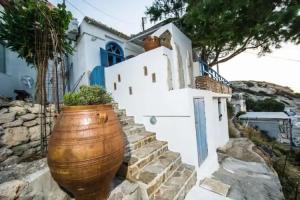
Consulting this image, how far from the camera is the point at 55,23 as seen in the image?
377cm

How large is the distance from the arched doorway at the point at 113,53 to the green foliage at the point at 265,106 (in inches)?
847

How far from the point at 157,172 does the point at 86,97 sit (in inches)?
75.5

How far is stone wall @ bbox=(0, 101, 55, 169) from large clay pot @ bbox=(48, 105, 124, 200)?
1.21 m

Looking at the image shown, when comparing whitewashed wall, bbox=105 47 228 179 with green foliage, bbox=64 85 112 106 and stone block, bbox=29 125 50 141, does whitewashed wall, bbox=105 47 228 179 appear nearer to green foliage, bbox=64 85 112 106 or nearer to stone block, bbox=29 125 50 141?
green foliage, bbox=64 85 112 106

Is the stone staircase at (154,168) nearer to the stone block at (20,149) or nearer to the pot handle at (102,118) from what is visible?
the pot handle at (102,118)

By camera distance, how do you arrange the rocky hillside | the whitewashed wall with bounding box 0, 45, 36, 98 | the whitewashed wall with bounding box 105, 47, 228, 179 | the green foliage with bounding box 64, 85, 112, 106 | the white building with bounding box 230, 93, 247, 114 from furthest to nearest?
the rocky hillside
the white building with bounding box 230, 93, 247, 114
the whitewashed wall with bounding box 0, 45, 36, 98
the whitewashed wall with bounding box 105, 47, 228, 179
the green foliage with bounding box 64, 85, 112, 106

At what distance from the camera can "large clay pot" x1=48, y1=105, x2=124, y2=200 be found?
2014mm

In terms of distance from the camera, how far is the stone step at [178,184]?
3.08 m

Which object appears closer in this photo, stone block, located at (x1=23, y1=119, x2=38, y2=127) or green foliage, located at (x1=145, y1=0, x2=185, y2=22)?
stone block, located at (x1=23, y1=119, x2=38, y2=127)

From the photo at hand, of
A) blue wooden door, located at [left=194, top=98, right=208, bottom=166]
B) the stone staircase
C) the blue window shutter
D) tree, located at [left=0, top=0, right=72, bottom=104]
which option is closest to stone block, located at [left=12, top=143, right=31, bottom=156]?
tree, located at [left=0, top=0, right=72, bottom=104]

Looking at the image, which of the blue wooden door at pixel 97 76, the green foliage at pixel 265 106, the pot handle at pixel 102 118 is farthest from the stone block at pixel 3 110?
the green foliage at pixel 265 106

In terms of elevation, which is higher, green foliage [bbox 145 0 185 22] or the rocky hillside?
green foliage [bbox 145 0 185 22]

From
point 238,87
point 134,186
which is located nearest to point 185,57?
point 134,186

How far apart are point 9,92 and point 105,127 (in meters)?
4.98
